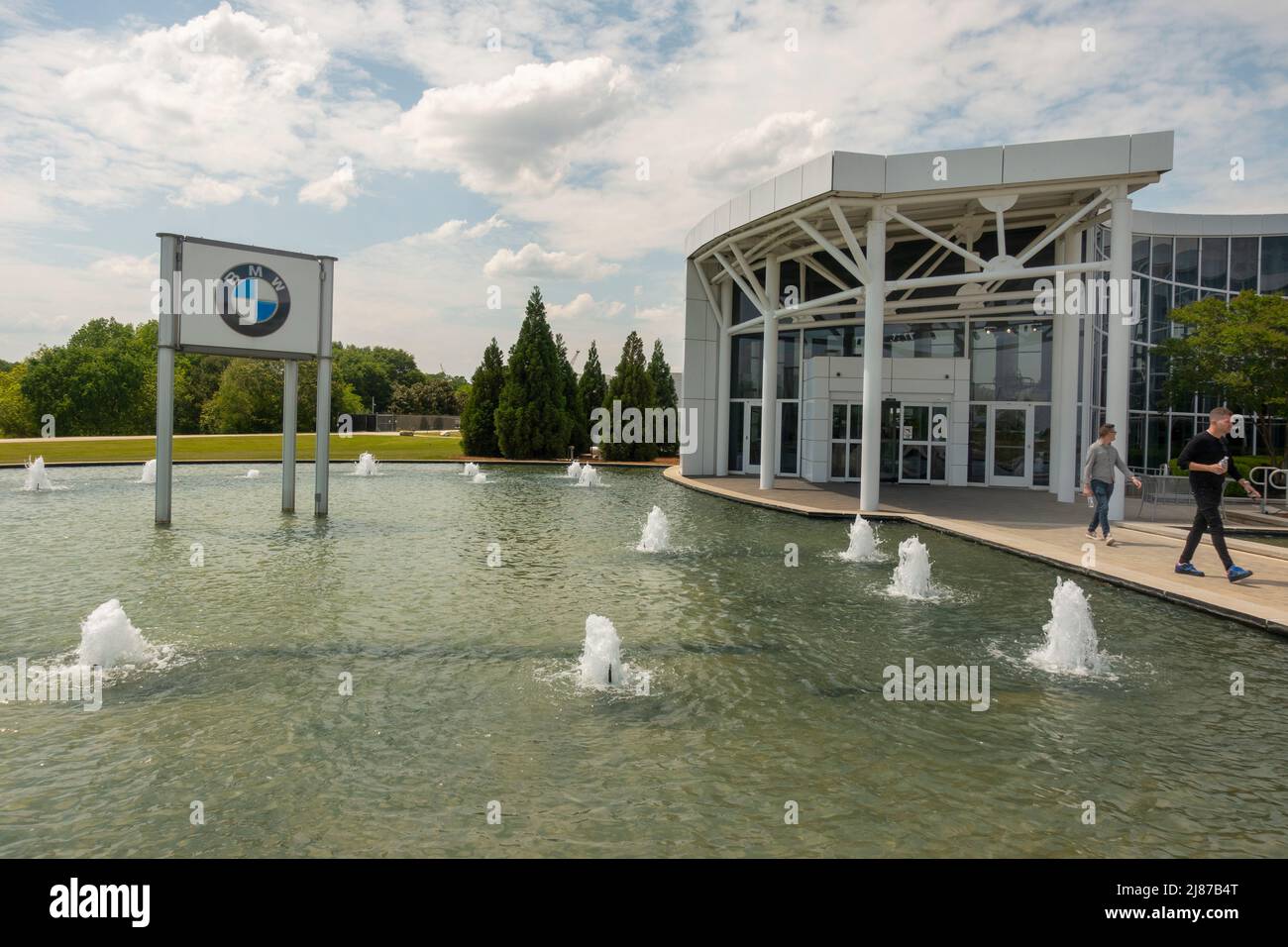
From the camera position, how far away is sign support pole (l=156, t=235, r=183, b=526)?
1461cm

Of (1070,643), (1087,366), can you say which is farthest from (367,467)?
(1070,643)

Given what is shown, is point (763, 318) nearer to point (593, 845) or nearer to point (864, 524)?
point (864, 524)

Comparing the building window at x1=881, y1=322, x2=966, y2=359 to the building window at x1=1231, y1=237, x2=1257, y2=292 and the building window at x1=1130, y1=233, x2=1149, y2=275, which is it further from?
the building window at x1=1231, y1=237, x2=1257, y2=292

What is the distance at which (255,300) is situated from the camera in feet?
51.7

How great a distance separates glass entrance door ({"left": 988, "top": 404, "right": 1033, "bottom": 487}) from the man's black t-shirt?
46.9 ft

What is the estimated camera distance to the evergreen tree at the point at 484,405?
37.3 metres

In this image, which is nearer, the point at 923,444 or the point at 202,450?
the point at 923,444

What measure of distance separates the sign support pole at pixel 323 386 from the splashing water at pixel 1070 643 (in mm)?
13476

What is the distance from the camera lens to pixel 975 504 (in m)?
19.3

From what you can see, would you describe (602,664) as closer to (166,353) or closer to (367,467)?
(166,353)

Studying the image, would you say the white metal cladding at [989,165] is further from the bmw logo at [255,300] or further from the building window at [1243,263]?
the building window at [1243,263]

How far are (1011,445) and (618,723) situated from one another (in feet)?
72.8

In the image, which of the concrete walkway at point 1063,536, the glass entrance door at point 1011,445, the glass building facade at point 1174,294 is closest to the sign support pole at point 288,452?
the concrete walkway at point 1063,536

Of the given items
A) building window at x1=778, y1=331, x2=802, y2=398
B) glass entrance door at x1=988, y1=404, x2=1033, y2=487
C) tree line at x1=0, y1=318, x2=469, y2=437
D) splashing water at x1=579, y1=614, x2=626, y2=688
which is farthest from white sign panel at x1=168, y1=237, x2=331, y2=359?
tree line at x1=0, y1=318, x2=469, y2=437
